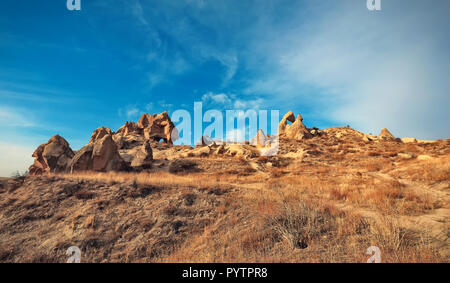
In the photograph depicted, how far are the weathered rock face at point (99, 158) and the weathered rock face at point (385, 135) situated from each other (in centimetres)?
4507

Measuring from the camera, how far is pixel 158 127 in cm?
4478

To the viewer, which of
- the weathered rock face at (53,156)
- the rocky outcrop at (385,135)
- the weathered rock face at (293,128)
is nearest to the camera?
the weathered rock face at (53,156)

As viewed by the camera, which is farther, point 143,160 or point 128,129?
point 128,129

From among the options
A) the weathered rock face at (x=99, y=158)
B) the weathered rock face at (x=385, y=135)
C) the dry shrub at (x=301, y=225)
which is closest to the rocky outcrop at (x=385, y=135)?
the weathered rock face at (x=385, y=135)

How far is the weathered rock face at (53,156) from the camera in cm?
1944

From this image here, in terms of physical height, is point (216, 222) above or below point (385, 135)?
below

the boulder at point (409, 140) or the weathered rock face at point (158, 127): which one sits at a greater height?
the weathered rock face at point (158, 127)

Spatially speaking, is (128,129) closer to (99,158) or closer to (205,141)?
(205,141)

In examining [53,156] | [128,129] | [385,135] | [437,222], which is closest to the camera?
[437,222]

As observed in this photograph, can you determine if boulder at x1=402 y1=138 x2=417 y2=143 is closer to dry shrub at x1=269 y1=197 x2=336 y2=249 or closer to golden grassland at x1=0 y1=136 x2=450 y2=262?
golden grassland at x1=0 y1=136 x2=450 y2=262

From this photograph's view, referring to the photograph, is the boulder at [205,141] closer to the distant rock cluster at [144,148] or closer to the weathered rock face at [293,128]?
the distant rock cluster at [144,148]

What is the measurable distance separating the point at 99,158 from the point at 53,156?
5733 millimetres

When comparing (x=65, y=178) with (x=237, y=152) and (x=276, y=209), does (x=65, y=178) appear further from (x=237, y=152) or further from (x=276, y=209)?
(x=237, y=152)

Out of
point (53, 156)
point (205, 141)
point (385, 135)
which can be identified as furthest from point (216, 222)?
point (385, 135)
